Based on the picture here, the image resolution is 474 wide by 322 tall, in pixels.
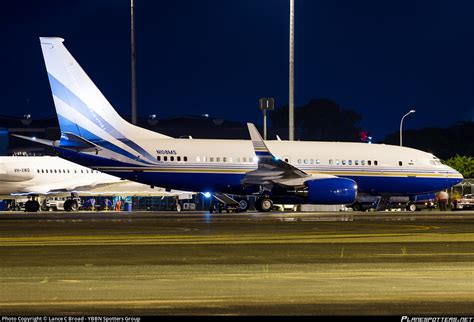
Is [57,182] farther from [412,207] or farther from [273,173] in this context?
[412,207]

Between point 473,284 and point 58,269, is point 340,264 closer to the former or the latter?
point 473,284

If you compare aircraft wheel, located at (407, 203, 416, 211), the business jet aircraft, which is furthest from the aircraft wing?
aircraft wheel, located at (407, 203, 416, 211)

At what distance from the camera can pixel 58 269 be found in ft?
67.9

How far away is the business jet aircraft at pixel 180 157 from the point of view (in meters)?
53.1

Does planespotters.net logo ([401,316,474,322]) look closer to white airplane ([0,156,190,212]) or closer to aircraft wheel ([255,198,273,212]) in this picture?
aircraft wheel ([255,198,273,212])

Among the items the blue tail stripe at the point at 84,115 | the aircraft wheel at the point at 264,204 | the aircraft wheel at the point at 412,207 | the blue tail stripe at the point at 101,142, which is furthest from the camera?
the aircraft wheel at the point at 412,207

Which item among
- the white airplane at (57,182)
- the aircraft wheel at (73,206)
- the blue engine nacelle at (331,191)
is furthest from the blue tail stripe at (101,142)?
the aircraft wheel at (73,206)

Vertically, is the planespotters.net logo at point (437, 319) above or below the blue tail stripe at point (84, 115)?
below

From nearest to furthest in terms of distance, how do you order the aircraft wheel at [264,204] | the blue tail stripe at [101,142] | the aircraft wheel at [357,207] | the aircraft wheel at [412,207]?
the blue tail stripe at [101,142] < the aircraft wheel at [264,204] < the aircraft wheel at [357,207] < the aircraft wheel at [412,207]

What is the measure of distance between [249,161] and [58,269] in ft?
115

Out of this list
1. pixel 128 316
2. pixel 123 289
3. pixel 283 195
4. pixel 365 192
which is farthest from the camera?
pixel 365 192

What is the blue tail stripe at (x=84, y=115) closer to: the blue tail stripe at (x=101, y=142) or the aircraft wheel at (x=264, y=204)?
the blue tail stripe at (x=101, y=142)

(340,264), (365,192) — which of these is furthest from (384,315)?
(365,192)

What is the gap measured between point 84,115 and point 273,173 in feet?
35.1
